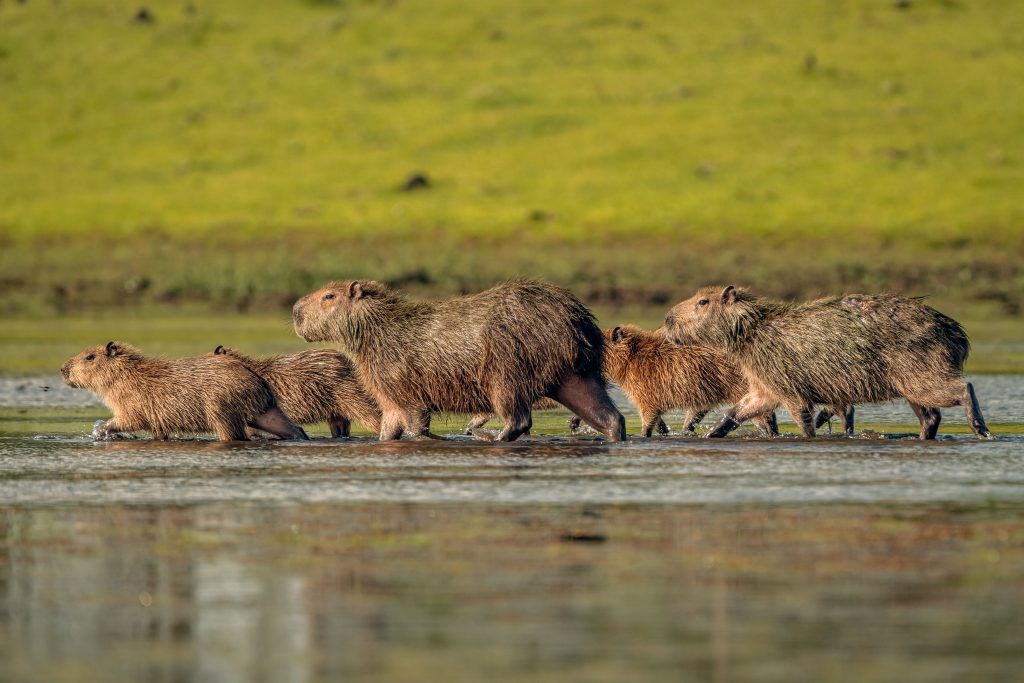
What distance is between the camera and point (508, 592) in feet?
23.1

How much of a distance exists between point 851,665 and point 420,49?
56.0 meters

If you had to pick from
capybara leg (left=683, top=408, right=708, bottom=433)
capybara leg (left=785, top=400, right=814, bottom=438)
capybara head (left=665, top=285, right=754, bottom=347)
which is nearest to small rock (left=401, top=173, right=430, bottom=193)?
capybara leg (left=683, top=408, right=708, bottom=433)

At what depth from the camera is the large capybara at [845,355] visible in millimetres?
12898

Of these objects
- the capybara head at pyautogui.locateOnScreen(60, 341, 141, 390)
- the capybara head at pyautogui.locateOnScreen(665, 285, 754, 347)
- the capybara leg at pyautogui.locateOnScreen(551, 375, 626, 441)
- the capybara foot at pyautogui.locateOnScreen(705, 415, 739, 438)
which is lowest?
the capybara foot at pyautogui.locateOnScreen(705, 415, 739, 438)

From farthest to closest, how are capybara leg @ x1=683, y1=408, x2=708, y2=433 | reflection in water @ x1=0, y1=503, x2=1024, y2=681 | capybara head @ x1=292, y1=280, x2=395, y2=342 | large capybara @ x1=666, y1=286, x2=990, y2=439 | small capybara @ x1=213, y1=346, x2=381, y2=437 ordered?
1. capybara leg @ x1=683, y1=408, x2=708, y2=433
2. small capybara @ x1=213, y1=346, x2=381, y2=437
3. capybara head @ x1=292, y1=280, x2=395, y2=342
4. large capybara @ x1=666, y1=286, x2=990, y2=439
5. reflection in water @ x1=0, y1=503, x2=1024, y2=681

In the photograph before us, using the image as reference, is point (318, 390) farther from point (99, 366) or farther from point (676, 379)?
point (676, 379)

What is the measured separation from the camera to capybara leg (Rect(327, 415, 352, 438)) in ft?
46.6

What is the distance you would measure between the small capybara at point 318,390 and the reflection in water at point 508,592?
454 cm

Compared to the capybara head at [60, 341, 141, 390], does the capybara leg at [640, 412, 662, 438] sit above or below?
below

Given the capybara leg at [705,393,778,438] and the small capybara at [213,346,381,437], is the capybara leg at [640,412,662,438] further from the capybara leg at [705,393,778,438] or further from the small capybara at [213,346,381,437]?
the small capybara at [213,346,381,437]

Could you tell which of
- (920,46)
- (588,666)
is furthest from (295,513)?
(920,46)

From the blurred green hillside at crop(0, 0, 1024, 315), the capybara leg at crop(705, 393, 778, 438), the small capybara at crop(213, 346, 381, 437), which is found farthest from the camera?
the blurred green hillside at crop(0, 0, 1024, 315)

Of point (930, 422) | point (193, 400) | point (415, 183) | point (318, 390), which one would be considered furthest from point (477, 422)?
point (415, 183)

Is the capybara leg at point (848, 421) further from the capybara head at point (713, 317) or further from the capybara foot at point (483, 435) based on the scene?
the capybara foot at point (483, 435)
